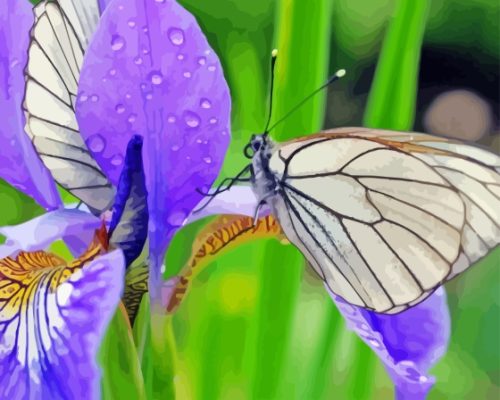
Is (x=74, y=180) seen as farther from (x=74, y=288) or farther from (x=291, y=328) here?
(x=291, y=328)

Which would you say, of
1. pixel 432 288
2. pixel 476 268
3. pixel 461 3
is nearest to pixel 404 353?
pixel 432 288

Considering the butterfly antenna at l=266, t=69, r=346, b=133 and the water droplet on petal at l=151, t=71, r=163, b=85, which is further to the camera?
the butterfly antenna at l=266, t=69, r=346, b=133

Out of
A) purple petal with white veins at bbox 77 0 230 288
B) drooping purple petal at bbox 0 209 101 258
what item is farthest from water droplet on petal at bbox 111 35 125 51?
drooping purple petal at bbox 0 209 101 258

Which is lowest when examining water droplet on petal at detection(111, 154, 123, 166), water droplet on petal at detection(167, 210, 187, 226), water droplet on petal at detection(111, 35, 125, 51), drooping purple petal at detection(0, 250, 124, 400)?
drooping purple petal at detection(0, 250, 124, 400)

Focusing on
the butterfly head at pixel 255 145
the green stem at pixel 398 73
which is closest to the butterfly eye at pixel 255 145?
the butterfly head at pixel 255 145

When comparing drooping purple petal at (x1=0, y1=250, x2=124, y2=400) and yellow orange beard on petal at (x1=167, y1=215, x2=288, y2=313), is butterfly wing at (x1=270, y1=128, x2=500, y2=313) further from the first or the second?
drooping purple petal at (x1=0, y1=250, x2=124, y2=400)

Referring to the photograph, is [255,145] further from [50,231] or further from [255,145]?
[50,231]

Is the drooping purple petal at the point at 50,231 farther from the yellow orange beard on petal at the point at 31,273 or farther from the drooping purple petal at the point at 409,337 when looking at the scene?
the drooping purple petal at the point at 409,337
